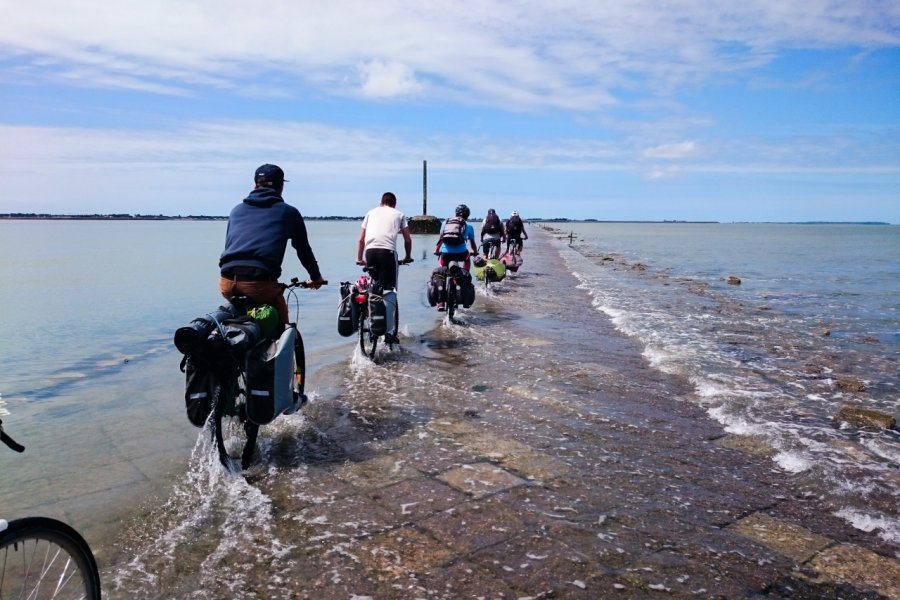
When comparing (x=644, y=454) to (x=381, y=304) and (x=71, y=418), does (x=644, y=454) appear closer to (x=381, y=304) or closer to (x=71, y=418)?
(x=381, y=304)

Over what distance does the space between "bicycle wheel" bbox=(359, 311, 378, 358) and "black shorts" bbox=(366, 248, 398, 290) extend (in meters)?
0.60

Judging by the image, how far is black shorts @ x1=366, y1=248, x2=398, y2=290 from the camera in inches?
374

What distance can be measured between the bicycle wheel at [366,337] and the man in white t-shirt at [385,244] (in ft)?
0.85

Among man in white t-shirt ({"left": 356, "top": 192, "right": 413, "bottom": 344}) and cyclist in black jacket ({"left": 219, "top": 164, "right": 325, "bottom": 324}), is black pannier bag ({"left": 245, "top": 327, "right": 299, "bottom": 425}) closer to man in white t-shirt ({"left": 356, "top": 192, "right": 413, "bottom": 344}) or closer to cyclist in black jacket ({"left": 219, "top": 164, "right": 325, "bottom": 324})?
cyclist in black jacket ({"left": 219, "top": 164, "right": 325, "bottom": 324})

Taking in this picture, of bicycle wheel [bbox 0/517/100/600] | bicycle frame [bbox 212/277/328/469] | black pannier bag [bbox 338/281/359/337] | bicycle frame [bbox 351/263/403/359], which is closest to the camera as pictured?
bicycle wheel [bbox 0/517/100/600]

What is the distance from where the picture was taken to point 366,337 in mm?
9781

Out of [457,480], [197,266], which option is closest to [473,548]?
[457,480]

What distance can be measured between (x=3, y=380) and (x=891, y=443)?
36.9 ft

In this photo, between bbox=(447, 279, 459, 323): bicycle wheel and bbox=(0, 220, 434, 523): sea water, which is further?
bbox=(447, 279, 459, 323): bicycle wheel

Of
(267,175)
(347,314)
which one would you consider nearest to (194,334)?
(267,175)

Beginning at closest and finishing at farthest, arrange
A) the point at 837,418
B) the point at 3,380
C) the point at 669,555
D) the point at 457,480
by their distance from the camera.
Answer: the point at 669,555
the point at 457,480
the point at 837,418
the point at 3,380

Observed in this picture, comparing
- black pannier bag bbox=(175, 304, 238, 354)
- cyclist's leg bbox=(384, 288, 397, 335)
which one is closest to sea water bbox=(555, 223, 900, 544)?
cyclist's leg bbox=(384, 288, 397, 335)

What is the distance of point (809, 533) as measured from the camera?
4.27m

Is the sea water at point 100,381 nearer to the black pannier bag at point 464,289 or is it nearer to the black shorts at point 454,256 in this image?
the black pannier bag at point 464,289
